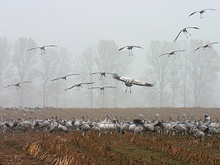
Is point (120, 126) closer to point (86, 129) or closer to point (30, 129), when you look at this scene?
point (86, 129)

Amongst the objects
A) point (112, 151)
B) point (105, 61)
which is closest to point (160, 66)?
point (105, 61)

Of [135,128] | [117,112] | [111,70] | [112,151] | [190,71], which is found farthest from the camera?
[190,71]

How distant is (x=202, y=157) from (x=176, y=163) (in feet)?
3.07

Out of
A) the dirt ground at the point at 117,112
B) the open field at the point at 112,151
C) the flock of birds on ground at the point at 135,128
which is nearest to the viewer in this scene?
the open field at the point at 112,151

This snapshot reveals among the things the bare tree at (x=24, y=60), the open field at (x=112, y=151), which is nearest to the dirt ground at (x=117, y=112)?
the open field at (x=112, y=151)

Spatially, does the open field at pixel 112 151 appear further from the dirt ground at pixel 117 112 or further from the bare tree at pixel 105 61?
the bare tree at pixel 105 61

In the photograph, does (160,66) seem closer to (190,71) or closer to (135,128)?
(190,71)

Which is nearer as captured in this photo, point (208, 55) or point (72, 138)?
point (72, 138)

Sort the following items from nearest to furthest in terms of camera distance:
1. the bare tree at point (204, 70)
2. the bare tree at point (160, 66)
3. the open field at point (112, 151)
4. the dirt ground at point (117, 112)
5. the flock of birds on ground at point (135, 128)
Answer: the open field at point (112, 151) → the flock of birds on ground at point (135, 128) → the dirt ground at point (117, 112) → the bare tree at point (204, 70) → the bare tree at point (160, 66)

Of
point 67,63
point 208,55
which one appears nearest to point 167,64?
point 208,55

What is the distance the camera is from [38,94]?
76375 mm

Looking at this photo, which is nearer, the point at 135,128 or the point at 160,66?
the point at 135,128

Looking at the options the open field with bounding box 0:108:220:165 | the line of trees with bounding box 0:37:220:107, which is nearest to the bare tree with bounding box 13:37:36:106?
the line of trees with bounding box 0:37:220:107

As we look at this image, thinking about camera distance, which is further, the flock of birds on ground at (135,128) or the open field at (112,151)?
the flock of birds on ground at (135,128)
